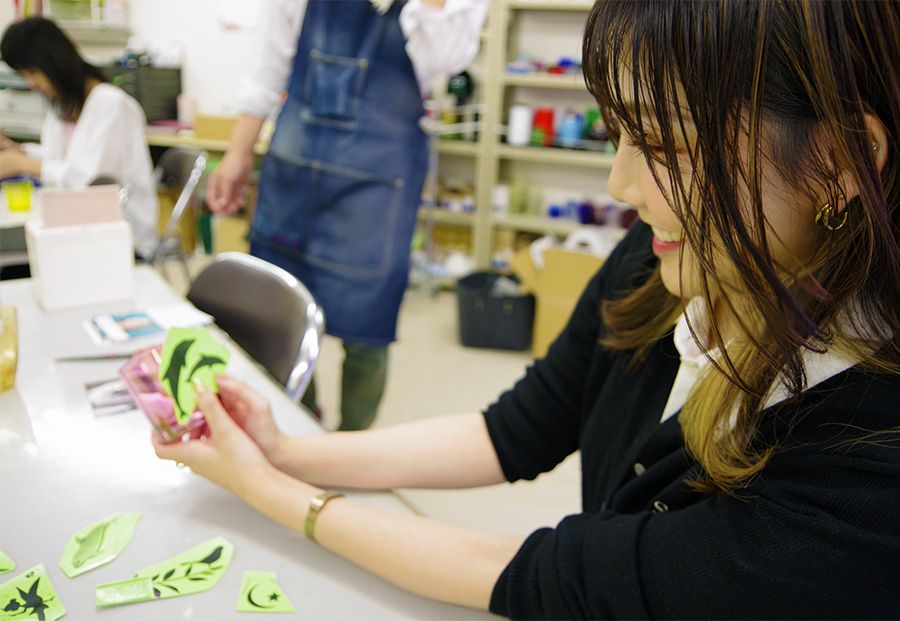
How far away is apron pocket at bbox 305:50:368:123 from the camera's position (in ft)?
5.98

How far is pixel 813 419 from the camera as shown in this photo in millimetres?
654

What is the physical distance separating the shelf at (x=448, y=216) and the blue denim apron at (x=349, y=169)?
5.87 feet

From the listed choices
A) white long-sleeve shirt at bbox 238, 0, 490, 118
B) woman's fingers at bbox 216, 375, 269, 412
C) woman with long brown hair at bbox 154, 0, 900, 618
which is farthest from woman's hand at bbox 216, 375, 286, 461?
white long-sleeve shirt at bbox 238, 0, 490, 118

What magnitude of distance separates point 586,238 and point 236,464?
2.48 m

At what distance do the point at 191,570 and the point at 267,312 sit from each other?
2.28ft

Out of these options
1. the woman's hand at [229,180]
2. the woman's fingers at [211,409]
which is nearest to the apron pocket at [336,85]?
the woman's hand at [229,180]

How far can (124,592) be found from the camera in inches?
28.1

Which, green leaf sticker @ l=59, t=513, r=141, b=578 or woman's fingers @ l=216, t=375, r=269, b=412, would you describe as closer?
green leaf sticker @ l=59, t=513, r=141, b=578

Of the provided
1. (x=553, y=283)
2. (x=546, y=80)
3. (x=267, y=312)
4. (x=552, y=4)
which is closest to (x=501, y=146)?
(x=546, y=80)

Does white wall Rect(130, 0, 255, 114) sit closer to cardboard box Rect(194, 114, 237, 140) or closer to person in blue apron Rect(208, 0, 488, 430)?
cardboard box Rect(194, 114, 237, 140)

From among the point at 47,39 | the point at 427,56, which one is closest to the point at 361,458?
the point at 427,56

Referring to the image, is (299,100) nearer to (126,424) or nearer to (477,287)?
(126,424)

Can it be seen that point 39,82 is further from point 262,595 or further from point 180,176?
point 262,595

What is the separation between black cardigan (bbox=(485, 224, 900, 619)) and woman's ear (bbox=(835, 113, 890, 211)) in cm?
15
